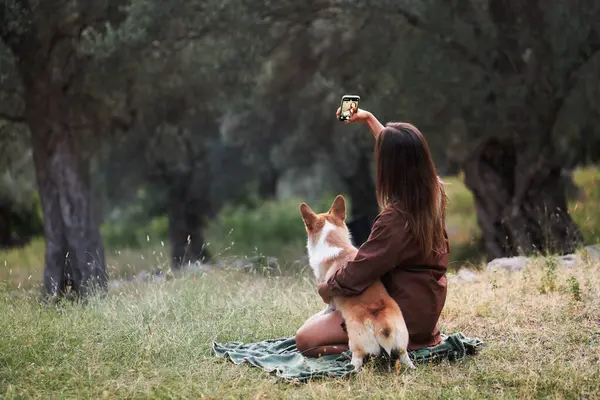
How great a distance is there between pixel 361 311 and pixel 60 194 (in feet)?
29.2

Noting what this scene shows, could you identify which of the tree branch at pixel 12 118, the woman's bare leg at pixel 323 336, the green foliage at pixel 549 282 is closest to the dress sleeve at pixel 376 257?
the woman's bare leg at pixel 323 336

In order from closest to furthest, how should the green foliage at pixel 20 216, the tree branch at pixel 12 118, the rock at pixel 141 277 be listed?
1. the rock at pixel 141 277
2. the tree branch at pixel 12 118
3. the green foliage at pixel 20 216

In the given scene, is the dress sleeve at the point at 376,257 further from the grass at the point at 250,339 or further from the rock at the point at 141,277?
the rock at the point at 141,277

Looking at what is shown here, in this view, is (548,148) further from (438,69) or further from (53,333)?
(53,333)

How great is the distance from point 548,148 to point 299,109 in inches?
268

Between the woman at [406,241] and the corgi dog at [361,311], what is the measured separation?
87 mm

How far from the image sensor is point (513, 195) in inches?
537

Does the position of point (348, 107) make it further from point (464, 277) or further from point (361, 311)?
point (464, 277)

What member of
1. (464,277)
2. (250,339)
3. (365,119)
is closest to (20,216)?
(464,277)

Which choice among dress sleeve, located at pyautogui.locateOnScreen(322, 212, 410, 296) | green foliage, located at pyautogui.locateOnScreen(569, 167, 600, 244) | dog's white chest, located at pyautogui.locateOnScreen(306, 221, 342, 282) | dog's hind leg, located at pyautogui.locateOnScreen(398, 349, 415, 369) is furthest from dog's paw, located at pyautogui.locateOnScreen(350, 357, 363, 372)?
green foliage, located at pyautogui.locateOnScreen(569, 167, 600, 244)

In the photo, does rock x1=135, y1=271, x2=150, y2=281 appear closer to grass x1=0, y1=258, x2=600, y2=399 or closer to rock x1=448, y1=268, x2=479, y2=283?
grass x1=0, y1=258, x2=600, y2=399

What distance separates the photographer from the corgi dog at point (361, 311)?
4.98m

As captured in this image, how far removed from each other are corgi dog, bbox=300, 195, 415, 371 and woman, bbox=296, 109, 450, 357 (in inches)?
3.4

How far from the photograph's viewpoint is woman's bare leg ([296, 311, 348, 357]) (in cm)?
544
